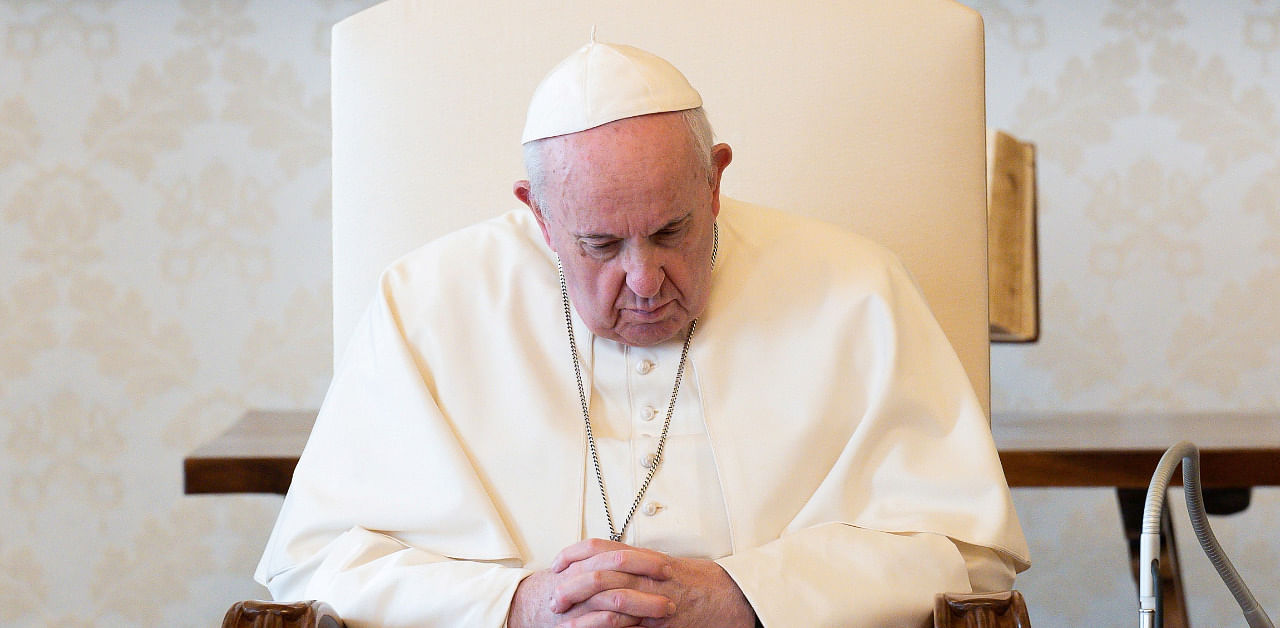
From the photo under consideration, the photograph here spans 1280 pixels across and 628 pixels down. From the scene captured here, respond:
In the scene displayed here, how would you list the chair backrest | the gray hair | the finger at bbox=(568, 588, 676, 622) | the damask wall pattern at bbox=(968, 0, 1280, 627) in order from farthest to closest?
the damask wall pattern at bbox=(968, 0, 1280, 627), the chair backrest, the gray hair, the finger at bbox=(568, 588, 676, 622)

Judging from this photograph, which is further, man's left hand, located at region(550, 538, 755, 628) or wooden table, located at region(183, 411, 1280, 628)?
wooden table, located at region(183, 411, 1280, 628)

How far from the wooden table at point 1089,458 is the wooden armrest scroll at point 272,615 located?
4.33ft

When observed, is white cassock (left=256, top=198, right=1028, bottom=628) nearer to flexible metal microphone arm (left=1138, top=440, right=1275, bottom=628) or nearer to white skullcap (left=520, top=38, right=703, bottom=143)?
white skullcap (left=520, top=38, right=703, bottom=143)

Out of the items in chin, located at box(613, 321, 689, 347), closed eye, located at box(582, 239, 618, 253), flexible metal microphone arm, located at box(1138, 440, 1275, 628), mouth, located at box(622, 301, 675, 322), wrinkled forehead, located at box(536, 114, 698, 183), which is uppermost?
wrinkled forehead, located at box(536, 114, 698, 183)

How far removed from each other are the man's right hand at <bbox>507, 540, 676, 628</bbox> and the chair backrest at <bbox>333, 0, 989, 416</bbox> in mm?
921

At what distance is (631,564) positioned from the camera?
1.85m

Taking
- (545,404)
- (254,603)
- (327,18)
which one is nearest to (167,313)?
(327,18)

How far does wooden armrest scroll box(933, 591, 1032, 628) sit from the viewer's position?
166cm

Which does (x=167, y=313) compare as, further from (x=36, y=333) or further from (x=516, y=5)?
(x=516, y=5)

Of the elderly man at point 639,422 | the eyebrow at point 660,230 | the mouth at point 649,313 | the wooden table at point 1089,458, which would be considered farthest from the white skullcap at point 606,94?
the wooden table at point 1089,458

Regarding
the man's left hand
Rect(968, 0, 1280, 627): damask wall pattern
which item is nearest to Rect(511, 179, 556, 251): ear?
the man's left hand

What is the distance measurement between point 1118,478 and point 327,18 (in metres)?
2.78

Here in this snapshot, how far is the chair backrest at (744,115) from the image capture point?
2566 millimetres

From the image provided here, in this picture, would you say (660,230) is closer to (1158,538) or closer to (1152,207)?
(1158,538)
